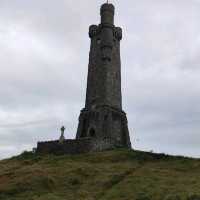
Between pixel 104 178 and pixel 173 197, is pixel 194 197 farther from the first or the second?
pixel 104 178

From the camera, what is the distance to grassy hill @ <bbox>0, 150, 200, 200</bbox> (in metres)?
35.6

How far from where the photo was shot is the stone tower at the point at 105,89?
63625 millimetres

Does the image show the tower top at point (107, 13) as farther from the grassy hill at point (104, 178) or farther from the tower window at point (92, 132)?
the grassy hill at point (104, 178)

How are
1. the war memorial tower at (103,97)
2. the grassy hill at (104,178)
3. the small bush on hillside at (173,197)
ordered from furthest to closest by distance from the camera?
the war memorial tower at (103,97)
the grassy hill at (104,178)
the small bush on hillside at (173,197)

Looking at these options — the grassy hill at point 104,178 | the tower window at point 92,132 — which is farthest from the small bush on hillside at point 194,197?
the tower window at point 92,132

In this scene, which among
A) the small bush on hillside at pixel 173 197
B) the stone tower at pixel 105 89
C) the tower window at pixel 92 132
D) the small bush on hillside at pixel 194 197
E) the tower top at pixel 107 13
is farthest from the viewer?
the tower top at pixel 107 13

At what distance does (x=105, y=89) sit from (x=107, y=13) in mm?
12833

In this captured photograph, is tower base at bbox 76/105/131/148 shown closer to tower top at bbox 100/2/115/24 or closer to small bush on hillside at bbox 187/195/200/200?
tower top at bbox 100/2/115/24

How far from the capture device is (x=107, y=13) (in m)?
70.1

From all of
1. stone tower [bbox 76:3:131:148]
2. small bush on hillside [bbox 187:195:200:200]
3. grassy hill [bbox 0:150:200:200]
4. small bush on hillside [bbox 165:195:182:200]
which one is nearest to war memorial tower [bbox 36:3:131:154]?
stone tower [bbox 76:3:131:148]

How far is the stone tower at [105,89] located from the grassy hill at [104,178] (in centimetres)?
1021

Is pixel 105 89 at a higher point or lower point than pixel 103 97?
higher

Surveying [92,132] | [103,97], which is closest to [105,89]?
[103,97]

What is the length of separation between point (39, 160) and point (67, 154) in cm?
390
